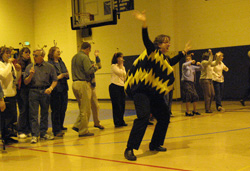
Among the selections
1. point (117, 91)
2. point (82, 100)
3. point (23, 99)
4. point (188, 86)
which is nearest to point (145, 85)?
point (82, 100)

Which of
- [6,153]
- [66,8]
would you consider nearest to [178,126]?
[6,153]

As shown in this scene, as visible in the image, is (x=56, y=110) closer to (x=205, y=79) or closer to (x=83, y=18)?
(x=205, y=79)

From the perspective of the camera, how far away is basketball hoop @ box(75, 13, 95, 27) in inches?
551

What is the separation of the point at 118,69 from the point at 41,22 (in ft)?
40.7

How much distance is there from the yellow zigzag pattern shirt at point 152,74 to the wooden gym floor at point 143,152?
94cm

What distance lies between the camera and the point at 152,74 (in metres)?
4.47

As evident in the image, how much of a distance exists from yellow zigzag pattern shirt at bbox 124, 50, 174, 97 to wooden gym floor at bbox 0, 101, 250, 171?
937 millimetres

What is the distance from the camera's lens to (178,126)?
22.9 feet

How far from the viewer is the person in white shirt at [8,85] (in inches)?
220

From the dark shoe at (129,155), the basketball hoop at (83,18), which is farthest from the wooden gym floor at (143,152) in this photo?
the basketball hoop at (83,18)

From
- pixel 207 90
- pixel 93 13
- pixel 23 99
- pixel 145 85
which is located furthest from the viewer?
pixel 93 13

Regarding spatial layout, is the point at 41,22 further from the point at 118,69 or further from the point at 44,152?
the point at 44,152

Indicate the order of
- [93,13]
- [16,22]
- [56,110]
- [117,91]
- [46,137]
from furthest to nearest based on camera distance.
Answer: [16,22], [93,13], [117,91], [56,110], [46,137]

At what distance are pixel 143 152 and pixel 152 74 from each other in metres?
1.17
